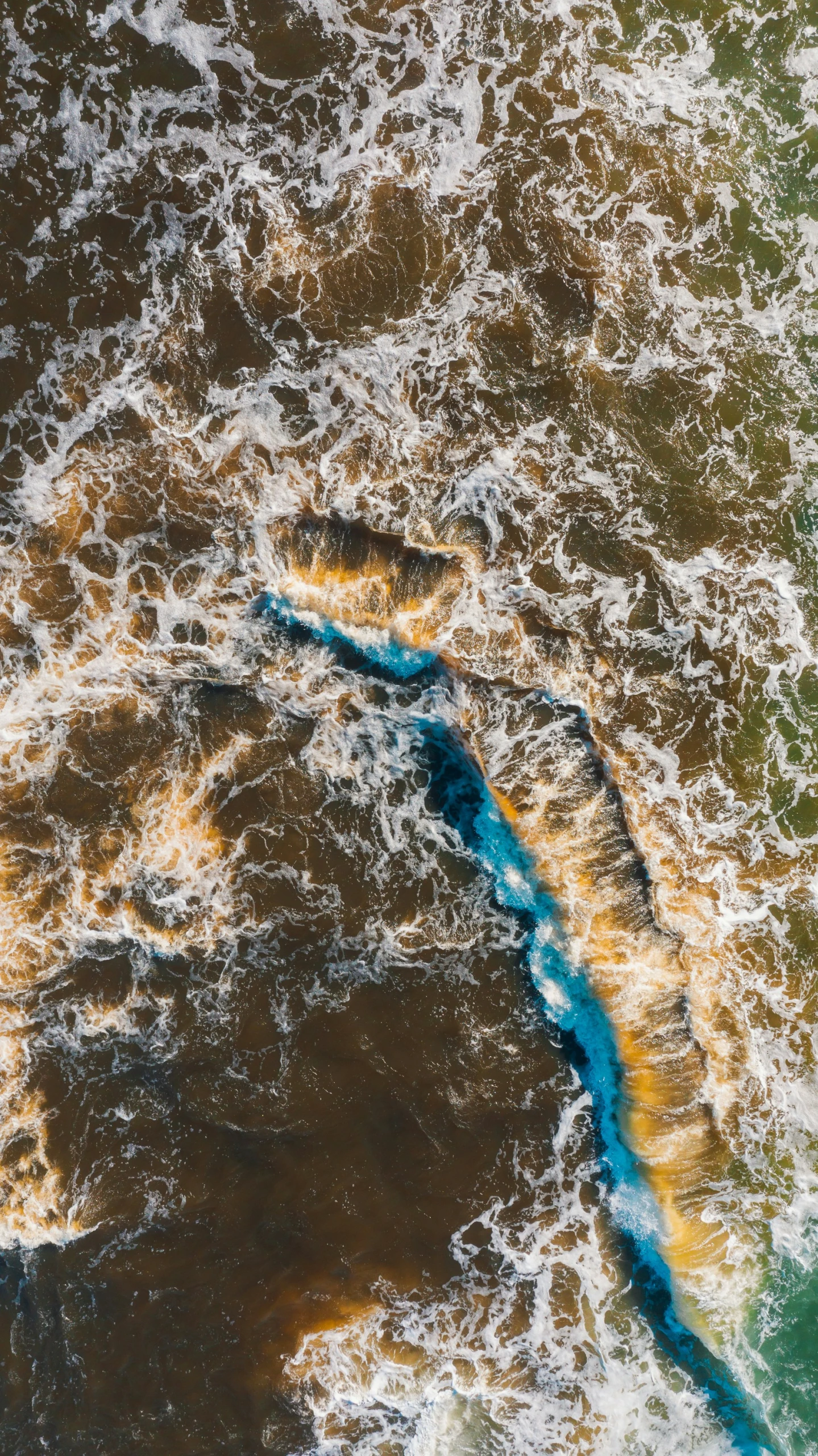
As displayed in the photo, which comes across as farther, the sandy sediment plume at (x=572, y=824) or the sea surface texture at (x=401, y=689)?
the sandy sediment plume at (x=572, y=824)

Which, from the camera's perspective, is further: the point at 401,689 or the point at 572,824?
the point at 401,689

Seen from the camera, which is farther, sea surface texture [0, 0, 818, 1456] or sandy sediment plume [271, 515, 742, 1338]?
sandy sediment plume [271, 515, 742, 1338]

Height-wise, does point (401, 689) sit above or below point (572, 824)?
above

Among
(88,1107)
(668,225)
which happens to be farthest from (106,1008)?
(668,225)

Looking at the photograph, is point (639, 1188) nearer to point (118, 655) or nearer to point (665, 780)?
point (665, 780)
